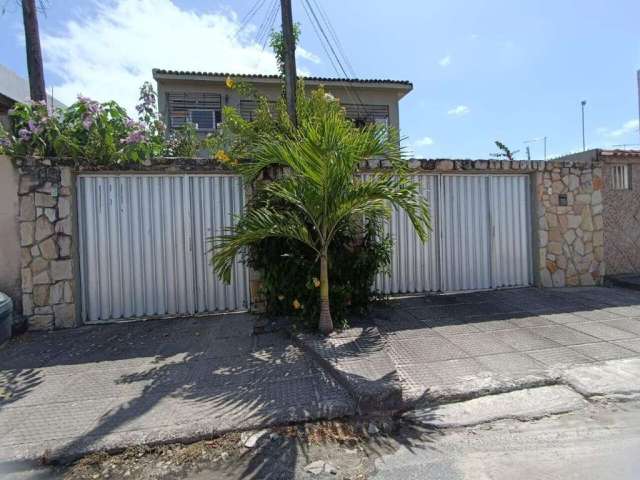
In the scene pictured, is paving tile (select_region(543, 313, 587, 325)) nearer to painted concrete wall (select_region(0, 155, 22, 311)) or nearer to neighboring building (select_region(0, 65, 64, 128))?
painted concrete wall (select_region(0, 155, 22, 311))

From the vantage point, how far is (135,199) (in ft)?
17.8

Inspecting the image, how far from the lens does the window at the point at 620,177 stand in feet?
23.6

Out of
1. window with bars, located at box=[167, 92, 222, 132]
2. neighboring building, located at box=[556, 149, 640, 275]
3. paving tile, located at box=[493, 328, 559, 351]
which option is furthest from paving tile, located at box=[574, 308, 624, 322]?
window with bars, located at box=[167, 92, 222, 132]

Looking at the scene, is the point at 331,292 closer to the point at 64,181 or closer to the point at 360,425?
the point at 360,425

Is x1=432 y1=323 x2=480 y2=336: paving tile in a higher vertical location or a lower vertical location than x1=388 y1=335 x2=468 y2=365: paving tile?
higher

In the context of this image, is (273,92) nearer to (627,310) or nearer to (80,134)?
(80,134)

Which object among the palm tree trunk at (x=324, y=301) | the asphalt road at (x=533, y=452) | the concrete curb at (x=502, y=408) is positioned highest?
the palm tree trunk at (x=324, y=301)

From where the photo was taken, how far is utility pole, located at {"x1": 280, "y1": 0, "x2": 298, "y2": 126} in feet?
17.9

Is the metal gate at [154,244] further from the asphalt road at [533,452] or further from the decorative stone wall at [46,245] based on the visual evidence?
the asphalt road at [533,452]

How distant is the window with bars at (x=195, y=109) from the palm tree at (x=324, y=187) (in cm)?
795

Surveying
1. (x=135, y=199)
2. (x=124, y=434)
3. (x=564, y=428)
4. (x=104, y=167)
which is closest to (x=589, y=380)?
(x=564, y=428)

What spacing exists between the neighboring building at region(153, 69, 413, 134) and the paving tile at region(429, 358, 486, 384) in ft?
27.9

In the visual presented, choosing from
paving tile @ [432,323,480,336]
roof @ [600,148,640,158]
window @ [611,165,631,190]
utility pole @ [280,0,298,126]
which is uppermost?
utility pole @ [280,0,298,126]

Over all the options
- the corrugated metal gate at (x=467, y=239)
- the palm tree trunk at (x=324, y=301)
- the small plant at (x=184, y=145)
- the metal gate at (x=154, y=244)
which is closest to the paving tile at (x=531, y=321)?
the corrugated metal gate at (x=467, y=239)
